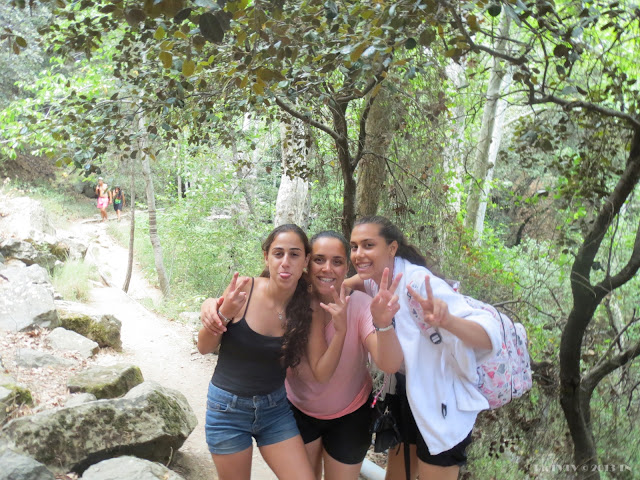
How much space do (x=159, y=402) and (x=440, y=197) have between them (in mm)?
3289

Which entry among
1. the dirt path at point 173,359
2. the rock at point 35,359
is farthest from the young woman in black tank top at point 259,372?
the rock at point 35,359

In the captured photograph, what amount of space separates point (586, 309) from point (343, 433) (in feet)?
6.43

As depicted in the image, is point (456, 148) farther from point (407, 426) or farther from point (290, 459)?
point (290, 459)

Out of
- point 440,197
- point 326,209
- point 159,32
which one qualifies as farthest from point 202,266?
point 159,32

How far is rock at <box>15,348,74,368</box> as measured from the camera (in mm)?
5562

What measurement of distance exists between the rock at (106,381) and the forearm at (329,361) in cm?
316

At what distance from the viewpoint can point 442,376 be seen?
2.42 m

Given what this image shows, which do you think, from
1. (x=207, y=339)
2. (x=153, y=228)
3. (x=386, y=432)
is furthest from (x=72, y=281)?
(x=386, y=432)

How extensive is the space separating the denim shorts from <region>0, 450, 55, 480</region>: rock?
36.5 inches

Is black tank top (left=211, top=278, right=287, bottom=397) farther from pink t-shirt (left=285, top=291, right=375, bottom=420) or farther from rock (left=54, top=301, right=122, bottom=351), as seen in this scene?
rock (left=54, top=301, right=122, bottom=351)

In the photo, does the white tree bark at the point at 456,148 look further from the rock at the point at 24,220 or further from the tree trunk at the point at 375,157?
the rock at the point at 24,220

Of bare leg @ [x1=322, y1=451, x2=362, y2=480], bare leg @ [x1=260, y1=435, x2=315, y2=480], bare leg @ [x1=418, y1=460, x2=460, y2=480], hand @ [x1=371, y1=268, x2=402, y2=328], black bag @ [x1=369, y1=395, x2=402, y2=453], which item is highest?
hand @ [x1=371, y1=268, x2=402, y2=328]

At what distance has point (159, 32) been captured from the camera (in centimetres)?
204

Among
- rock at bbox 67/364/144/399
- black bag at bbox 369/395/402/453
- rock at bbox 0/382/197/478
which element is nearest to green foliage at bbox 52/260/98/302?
rock at bbox 67/364/144/399
